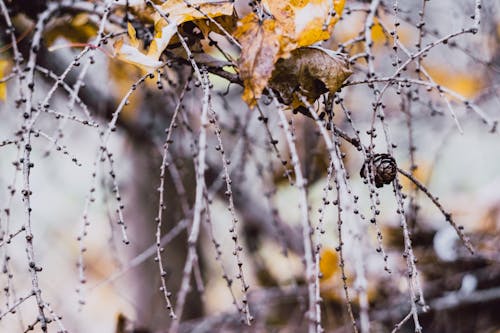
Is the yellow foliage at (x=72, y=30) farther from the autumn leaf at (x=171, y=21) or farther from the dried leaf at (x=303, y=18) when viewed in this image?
the dried leaf at (x=303, y=18)

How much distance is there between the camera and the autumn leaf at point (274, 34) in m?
0.93

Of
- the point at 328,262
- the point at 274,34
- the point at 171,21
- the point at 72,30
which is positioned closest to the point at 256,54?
the point at 274,34

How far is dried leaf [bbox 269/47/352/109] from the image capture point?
98 centimetres

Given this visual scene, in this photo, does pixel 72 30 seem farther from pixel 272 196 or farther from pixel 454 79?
pixel 454 79

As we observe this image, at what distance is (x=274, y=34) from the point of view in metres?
0.96

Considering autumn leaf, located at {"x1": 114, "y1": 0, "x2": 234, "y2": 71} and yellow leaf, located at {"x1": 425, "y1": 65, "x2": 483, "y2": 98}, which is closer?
autumn leaf, located at {"x1": 114, "y1": 0, "x2": 234, "y2": 71}

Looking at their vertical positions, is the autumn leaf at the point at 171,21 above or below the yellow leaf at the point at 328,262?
below

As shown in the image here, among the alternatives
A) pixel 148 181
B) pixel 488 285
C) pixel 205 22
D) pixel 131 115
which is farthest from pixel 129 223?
pixel 205 22

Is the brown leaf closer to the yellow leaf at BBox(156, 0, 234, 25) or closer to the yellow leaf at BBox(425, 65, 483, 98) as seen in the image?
the yellow leaf at BBox(156, 0, 234, 25)

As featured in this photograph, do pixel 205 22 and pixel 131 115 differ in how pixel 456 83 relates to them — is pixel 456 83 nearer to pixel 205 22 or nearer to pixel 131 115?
A: pixel 131 115

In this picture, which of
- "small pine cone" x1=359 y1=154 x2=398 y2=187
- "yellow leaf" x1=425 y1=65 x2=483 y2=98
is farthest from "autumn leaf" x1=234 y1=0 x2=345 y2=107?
"yellow leaf" x1=425 y1=65 x2=483 y2=98

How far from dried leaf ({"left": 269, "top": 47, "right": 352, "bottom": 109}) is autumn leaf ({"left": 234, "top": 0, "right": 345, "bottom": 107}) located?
3cm

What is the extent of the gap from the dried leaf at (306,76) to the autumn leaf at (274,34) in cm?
3

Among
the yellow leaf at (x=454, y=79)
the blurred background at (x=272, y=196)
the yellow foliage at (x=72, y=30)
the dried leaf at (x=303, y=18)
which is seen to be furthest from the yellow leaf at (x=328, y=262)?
the dried leaf at (x=303, y=18)
